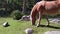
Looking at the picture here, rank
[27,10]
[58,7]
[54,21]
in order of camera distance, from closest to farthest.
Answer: [58,7] → [54,21] → [27,10]

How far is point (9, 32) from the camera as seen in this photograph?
1067cm

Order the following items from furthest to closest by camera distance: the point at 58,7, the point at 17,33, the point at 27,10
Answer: the point at 27,10
the point at 58,7
the point at 17,33

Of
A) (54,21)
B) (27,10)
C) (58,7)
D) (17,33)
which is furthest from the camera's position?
(27,10)

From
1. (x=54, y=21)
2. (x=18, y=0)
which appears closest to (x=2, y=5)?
(x=18, y=0)

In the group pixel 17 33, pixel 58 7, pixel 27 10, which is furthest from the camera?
pixel 27 10

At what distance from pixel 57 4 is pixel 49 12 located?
67cm

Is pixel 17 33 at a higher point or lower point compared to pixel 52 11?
lower

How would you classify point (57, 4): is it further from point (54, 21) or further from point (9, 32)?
point (9, 32)

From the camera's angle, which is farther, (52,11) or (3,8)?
(3,8)

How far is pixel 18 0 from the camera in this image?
20.0m

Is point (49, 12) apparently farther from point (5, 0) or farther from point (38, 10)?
point (5, 0)

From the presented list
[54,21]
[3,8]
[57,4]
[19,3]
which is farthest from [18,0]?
[57,4]

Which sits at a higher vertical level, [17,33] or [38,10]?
[38,10]

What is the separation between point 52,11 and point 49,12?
187mm
